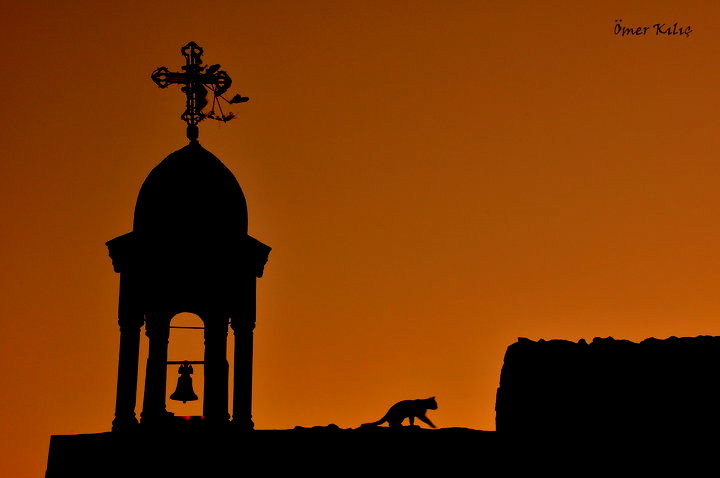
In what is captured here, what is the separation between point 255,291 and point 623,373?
8092mm

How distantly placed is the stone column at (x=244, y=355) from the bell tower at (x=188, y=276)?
0.02 metres

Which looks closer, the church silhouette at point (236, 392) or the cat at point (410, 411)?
the church silhouette at point (236, 392)

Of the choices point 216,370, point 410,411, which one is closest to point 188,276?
point 216,370

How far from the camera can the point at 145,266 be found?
81.1ft

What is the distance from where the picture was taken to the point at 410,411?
24297 mm

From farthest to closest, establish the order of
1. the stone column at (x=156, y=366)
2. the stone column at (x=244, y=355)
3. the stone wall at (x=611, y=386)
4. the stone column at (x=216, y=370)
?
the stone column at (x=244, y=355) → the stone column at (x=216, y=370) → the stone column at (x=156, y=366) → the stone wall at (x=611, y=386)

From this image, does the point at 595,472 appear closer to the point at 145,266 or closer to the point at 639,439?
the point at 639,439

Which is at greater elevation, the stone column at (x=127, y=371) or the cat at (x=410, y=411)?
the stone column at (x=127, y=371)

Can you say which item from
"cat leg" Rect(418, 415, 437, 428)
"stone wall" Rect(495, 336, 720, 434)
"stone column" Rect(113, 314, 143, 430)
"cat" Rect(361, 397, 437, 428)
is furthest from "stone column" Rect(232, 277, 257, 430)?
"stone wall" Rect(495, 336, 720, 434)

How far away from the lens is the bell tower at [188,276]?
24578 millimetres

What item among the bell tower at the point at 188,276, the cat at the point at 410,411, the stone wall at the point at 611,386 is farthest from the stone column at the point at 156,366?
the stone wall at the point at 611,386

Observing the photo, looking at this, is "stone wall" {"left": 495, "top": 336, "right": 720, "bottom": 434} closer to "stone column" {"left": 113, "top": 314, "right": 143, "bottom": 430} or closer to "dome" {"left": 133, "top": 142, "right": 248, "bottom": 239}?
"dome" {"left": 133, "top": 142, "right": 248, "bottom": 239}

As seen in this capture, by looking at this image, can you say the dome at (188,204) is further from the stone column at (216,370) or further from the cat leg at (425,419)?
the cat leg at (425,419)

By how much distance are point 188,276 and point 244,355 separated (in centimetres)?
171
